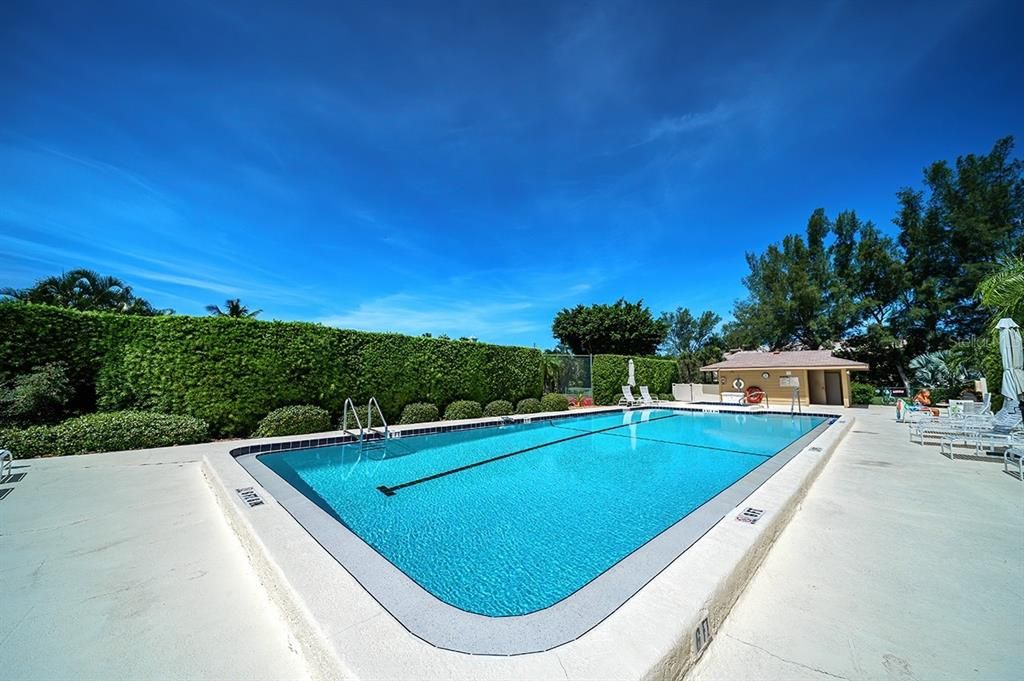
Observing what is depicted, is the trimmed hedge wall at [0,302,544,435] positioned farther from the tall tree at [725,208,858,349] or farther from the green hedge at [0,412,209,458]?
the tall tree at [725,208,858,349]

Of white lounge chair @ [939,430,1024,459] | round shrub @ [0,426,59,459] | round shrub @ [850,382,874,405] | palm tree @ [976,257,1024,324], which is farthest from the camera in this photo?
round shrub @ [850,382,874,405]

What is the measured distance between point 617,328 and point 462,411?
73.1 feet

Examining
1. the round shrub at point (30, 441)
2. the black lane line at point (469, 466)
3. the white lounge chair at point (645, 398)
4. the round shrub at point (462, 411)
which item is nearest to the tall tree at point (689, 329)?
the white lounge chair at point (645, 398)

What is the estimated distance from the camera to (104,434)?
7.59 meters

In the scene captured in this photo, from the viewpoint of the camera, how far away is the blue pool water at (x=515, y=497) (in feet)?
11.7

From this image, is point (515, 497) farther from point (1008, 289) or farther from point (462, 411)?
point (1008, 289)

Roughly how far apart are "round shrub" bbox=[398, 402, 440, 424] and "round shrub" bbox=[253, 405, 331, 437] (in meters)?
2.23

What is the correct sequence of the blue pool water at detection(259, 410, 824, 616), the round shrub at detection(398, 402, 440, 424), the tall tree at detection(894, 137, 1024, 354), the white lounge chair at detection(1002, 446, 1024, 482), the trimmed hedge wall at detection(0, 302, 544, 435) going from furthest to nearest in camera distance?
the tall tree at detection(894, 137, 1024, 354) → the round shrub at detection(398, 402, 440, 424) → the trimmed hedge wall at detection(0, 302, 544, 435) → the white lounge chair at detection(1002, 446, 1024, 482) → the blue pool water at detection(259, 410, 824, 616)

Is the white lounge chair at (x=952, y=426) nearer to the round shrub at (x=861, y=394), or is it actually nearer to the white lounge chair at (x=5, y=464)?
the round shrub at (x=861, y=394)

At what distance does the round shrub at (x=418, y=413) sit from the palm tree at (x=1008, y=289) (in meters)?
13.6

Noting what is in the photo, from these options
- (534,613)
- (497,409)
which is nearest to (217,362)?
(497,409)

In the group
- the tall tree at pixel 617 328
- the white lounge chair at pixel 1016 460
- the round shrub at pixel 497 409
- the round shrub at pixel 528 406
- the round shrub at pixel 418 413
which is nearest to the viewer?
the white lounge chair at pixel 1016 460

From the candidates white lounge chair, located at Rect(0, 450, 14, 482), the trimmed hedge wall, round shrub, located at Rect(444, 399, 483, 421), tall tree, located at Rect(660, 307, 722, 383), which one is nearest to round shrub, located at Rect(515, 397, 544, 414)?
round shrub, located at Rect(444, 399, 483, 421)

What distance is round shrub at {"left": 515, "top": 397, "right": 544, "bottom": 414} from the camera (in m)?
14.9
